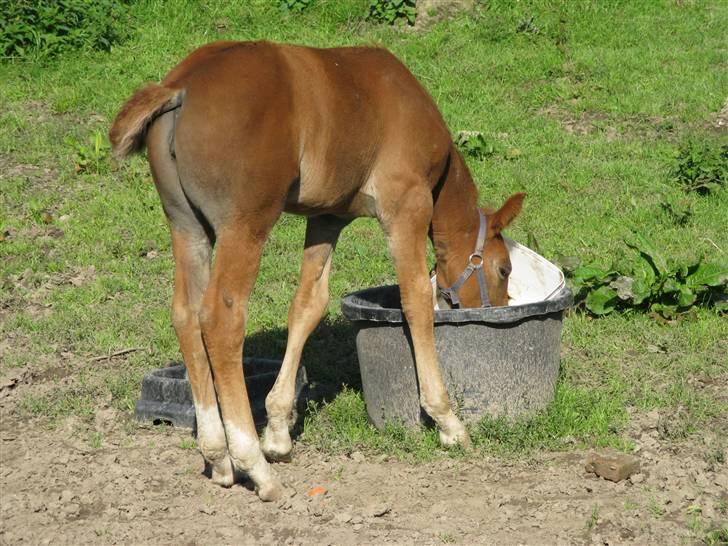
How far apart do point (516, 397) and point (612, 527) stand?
1082 mm

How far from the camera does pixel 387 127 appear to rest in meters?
5.25

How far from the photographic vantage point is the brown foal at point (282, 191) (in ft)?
15.1

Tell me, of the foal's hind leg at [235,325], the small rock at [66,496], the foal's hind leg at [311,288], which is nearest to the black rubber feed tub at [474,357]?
the foal's hind leg at [311,288]

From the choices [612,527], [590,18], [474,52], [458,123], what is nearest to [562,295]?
[612,527]

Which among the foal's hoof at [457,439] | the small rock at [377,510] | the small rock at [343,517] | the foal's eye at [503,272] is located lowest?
the foal's hoof at [457,439]

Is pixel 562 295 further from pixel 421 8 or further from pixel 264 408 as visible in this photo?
pixel 421 8

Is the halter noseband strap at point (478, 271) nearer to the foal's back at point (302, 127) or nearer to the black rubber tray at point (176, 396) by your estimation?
the foal's back at point (302, 127)

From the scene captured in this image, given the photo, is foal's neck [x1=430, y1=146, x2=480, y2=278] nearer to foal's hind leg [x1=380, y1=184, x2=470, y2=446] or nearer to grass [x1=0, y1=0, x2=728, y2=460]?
foal's hind leg [x1=380, y1=184, x2=470, y2=446]

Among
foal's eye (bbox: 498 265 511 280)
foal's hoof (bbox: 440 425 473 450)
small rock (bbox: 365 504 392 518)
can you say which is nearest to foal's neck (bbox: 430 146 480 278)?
foal's eye (bbox: 498 265 511 280)

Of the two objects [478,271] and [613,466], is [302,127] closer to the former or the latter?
[478,271]

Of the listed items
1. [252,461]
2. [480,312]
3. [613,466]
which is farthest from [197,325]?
[613,466]

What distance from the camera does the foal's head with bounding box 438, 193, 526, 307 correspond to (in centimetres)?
572

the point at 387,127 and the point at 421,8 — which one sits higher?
the point at 387,127

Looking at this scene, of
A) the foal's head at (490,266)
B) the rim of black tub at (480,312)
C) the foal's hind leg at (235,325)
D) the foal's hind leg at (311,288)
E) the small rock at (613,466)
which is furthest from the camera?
the foal's head at (490,266)
